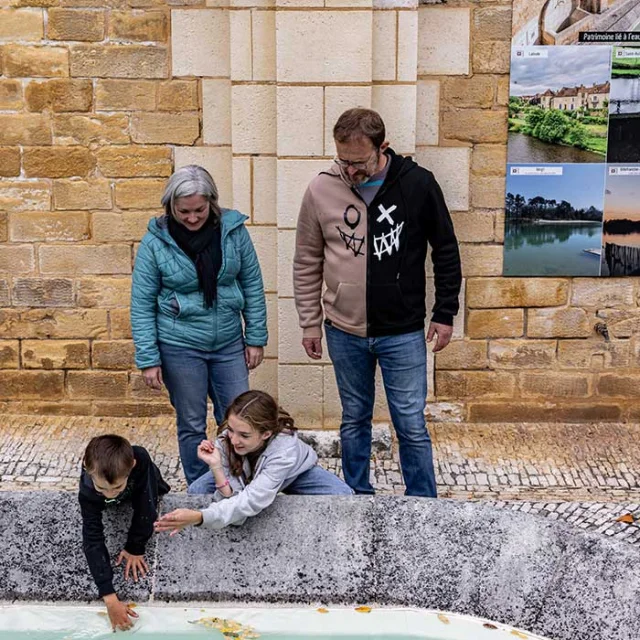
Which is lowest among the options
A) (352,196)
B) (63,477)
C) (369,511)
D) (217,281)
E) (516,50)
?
(63,477)

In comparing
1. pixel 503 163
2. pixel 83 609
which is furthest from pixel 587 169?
pixel 83 609

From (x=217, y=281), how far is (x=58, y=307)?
200cm

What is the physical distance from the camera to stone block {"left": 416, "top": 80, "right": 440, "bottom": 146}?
5.47m

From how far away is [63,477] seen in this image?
5062 mm

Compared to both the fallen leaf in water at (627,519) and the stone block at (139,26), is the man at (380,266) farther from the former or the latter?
the stone block at (139,26)

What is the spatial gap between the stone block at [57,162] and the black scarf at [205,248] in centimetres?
176

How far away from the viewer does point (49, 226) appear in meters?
5.70

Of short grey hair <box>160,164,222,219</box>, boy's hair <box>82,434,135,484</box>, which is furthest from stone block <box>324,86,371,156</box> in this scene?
boy's hair <box>82,434,135,484</box>

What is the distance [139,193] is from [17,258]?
0.80 metres

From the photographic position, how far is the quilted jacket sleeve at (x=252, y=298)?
13.9 ft

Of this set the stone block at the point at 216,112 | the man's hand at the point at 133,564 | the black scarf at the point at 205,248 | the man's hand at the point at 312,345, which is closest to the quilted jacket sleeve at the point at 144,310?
the black scarf at the point at 205,248

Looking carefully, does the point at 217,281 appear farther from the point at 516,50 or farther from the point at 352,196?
the point at 516,50

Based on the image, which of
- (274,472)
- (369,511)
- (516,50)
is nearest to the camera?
(369,511)

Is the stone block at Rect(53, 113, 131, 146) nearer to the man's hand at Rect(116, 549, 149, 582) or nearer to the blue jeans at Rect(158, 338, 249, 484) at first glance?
the blue jeans at Rect(158, 338, 249, 484)
